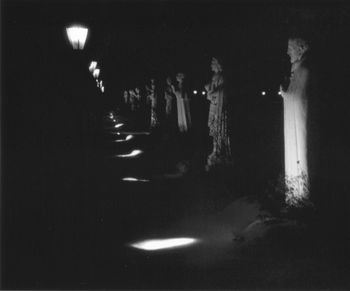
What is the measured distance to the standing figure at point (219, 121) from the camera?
17.9 metres

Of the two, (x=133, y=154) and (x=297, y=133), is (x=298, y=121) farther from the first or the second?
(x=133, y=154)

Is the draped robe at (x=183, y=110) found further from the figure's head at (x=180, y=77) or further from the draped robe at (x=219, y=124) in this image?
the draped robe at (x=219, y=124)

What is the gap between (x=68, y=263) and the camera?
8.20 m

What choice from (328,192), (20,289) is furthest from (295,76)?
(20,289)

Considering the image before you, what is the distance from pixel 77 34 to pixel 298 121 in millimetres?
4601

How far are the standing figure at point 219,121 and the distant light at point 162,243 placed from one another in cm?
812

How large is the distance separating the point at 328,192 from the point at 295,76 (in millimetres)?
2250

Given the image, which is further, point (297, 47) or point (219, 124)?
point (219, 124)

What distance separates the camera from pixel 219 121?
59.4 ft

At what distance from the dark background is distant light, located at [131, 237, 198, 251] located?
2209 millimetres

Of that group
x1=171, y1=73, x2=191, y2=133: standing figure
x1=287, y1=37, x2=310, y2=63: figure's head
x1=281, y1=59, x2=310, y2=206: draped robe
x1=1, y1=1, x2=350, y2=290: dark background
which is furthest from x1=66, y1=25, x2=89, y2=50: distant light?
x1=171, y1=73, x2=191, y2=133: standing figure

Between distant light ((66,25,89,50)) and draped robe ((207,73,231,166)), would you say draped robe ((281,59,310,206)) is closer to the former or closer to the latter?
distant light ((66,25,89,50))

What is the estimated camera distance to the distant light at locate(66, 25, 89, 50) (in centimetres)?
1070

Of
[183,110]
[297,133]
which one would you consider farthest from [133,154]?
[297,133]
